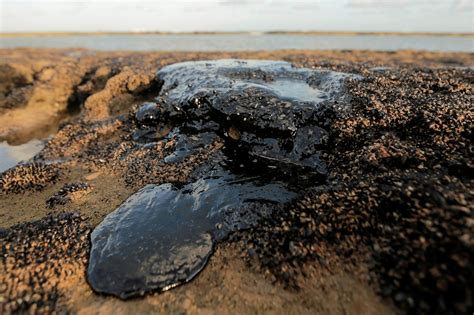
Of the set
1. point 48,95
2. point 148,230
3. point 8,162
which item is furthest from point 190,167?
point 48,95

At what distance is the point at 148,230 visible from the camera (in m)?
5.31

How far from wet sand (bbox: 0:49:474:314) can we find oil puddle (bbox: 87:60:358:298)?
27 cm

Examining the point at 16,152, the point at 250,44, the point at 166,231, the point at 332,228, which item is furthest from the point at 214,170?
the point at 250,44

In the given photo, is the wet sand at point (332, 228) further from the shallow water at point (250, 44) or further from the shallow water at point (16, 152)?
the shallow water at point (250, 44)

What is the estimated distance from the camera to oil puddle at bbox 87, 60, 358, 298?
479 cm

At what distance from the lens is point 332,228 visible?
484 cm

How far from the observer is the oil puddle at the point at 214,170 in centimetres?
479

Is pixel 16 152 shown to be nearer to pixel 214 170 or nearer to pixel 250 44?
pixel 214 170

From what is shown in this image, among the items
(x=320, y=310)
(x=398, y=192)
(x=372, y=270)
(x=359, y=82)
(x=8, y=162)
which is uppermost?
(x=359, y=82)

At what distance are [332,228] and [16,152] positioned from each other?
34.0 feet

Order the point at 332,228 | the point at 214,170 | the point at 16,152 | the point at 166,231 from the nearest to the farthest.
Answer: the point at 332,228 → the point at 166,231 → the point at 214,170 → the point at 16,152

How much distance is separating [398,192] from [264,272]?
7.74ft

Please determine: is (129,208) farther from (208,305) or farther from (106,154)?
(106,154)

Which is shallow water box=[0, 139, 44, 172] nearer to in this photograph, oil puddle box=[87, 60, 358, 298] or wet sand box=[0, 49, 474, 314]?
wet sand box=[0, 49, 474, 314]
